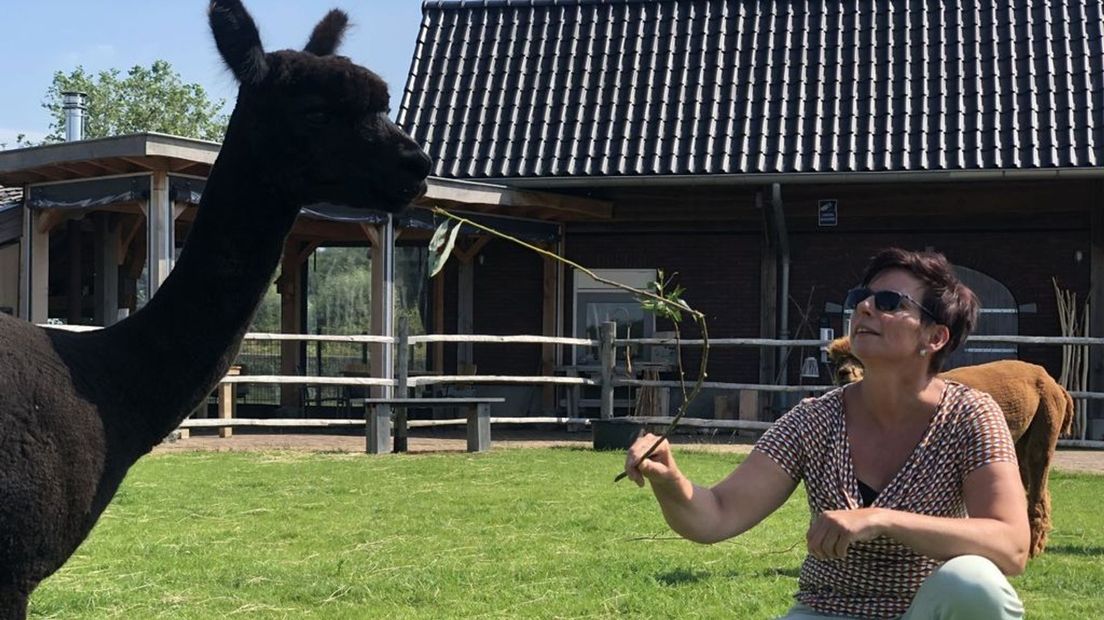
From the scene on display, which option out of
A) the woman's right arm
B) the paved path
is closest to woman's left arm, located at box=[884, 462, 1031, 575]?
the woman's right arm

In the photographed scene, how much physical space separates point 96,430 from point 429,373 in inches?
596

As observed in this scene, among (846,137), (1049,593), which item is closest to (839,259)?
(846,137)

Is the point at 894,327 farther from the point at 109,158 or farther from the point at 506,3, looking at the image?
the point at 506,3

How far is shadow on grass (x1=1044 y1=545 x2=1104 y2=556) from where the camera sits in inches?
290

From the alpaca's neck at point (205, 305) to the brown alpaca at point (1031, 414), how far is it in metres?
3.94

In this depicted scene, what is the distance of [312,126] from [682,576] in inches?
134

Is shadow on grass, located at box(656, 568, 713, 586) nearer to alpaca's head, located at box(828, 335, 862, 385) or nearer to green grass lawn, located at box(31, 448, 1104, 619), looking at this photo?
green grass lawn, located at box(31, 448, 1104, 619)

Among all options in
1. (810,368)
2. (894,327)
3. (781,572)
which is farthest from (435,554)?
(810,368)

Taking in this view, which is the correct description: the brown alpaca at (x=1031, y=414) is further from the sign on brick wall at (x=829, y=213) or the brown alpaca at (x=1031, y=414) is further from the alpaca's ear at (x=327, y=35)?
the sign on brick wall at (x=829, y=213)

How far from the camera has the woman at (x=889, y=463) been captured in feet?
9.84

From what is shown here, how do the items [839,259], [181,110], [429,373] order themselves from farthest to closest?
1. [181,110]
2. [429,373]
3. [839,259]

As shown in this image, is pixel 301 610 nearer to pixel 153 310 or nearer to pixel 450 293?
pixel 153 310

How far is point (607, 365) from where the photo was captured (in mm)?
14336

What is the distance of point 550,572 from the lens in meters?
6.41
